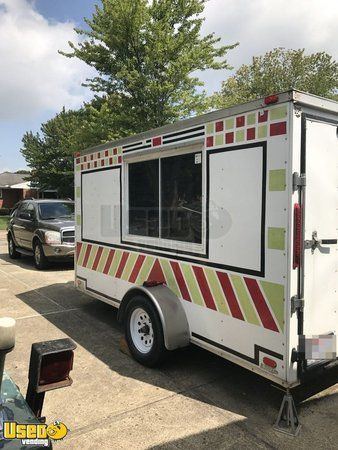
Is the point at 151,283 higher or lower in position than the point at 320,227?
lower

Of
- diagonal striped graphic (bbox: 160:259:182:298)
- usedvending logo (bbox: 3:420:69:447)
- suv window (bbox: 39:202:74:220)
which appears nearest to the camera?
usedvending logo (bbox: 3:420:69:447)

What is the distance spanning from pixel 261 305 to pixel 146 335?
163cm

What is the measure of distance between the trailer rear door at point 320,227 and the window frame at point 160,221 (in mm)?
1086

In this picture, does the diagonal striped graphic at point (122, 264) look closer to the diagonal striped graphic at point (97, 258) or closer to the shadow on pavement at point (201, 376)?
the diagonal striped graphic at point (97, 258)

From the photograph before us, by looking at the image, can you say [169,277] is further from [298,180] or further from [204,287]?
[298,180]

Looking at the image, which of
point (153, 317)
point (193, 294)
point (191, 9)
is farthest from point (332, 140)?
point (191, 9)

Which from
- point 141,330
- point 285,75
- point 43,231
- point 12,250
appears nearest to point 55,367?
point 141,330

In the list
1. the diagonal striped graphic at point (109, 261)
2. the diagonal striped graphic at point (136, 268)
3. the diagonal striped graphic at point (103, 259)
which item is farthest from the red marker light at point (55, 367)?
the diagonal striped graphic at point (103, 259)

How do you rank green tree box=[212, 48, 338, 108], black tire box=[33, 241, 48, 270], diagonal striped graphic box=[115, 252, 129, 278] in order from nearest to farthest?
diagonal striped graphic box=[115, 252, 129, 278]
black tire box=[33, 241, 48, 270]
green tree box=[212, 48, 338, 108]

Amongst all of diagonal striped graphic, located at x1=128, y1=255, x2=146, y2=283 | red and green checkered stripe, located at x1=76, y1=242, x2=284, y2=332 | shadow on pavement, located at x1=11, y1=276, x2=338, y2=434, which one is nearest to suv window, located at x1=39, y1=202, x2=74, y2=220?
shadow on pavement, located at x1=11, y1=276, x2=338, y2=434

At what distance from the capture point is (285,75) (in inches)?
1153

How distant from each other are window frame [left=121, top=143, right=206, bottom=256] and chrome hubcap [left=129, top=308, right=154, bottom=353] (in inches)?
31.4

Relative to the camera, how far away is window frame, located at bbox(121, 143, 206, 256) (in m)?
4.01

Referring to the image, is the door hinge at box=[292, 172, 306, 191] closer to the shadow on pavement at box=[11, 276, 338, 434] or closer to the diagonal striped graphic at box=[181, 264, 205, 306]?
the diagonal striped graphic at box=[181, 264, 205, 306]
